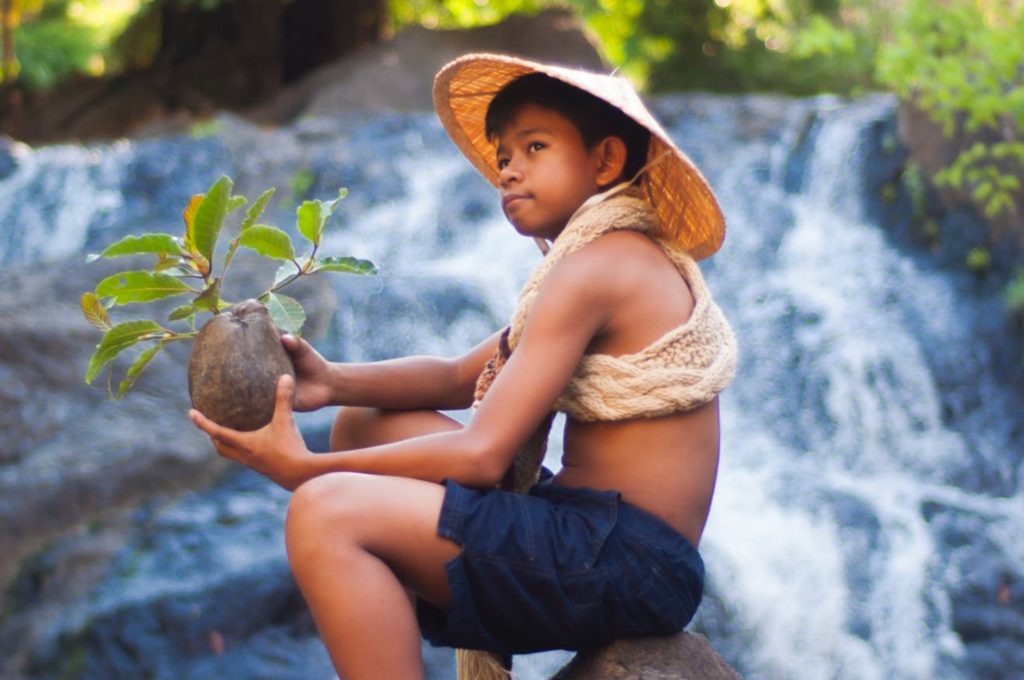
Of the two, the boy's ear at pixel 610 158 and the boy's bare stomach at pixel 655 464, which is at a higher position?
the boy's ear at pixel 610 158

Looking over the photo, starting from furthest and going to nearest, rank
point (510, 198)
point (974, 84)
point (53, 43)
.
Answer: point (53, 43)
point (974, 84)
point (510, 198)

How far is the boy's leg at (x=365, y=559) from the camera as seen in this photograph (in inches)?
72.3

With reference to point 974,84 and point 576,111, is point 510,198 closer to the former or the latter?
point 576,111

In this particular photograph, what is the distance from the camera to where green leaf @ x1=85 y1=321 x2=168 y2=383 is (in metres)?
2.10

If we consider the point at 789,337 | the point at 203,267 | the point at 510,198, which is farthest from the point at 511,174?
the point at 789,337

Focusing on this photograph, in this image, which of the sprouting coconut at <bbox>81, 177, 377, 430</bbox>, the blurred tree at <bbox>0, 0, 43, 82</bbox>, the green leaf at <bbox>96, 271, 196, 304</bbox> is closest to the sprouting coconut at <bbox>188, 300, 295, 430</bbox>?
the sprouting coconut at <bbox>81, 177, 377, 430</bbox>

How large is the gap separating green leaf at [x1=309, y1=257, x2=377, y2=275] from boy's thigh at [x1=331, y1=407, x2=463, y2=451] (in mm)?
311

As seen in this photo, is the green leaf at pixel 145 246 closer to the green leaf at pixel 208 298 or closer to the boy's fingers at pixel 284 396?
the green leaf at pixel 208 298

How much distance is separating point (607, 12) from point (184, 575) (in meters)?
8.36

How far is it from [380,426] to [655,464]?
1.78ft

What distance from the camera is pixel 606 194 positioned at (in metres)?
2.20

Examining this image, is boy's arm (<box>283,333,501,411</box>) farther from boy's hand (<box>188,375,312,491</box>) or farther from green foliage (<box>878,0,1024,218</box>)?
green foliage (<box>878,0,1024,218</box>)

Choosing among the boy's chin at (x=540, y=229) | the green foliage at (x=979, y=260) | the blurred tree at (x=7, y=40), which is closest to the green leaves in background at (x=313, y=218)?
the boy's chin at (x=540, y=229)

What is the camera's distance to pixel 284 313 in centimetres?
211
